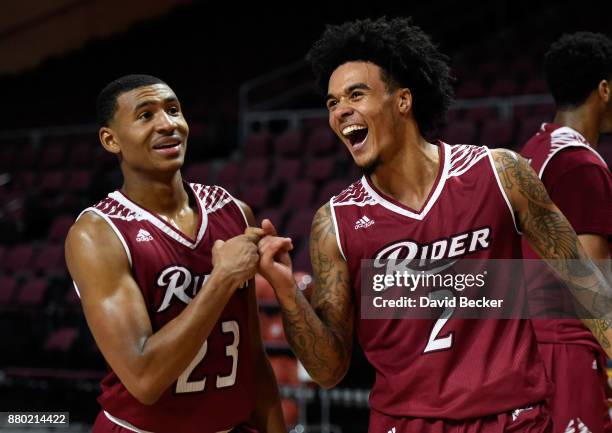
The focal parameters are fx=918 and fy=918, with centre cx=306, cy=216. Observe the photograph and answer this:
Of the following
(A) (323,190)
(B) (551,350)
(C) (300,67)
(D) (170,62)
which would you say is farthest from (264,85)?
(B) (551,350)

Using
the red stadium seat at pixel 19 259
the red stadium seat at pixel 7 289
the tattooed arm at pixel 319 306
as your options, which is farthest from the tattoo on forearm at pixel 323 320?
the red stadium seat at pixel 19 259

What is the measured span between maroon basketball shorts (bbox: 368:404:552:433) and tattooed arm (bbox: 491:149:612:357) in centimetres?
34

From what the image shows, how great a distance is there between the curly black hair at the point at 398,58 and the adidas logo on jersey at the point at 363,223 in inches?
17.8

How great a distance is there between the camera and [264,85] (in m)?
12.4

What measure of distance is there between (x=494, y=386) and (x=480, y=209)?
0.55 meters

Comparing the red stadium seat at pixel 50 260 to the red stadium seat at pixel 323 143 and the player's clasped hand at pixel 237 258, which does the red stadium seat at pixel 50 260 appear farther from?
the player's clasped hand at pixel 237 258

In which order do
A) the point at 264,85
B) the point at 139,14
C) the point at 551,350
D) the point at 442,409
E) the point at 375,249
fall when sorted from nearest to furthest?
the point at 442,409
the point at 375,249
the point at 551,350
the point at 264,85
the point at 139,14

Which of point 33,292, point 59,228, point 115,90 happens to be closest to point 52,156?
point 59,228

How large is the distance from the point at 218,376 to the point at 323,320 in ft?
1.23

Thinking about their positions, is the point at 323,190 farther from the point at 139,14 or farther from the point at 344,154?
the point at 139,14

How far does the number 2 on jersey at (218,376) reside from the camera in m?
2.84

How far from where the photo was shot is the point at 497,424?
2.69 meters

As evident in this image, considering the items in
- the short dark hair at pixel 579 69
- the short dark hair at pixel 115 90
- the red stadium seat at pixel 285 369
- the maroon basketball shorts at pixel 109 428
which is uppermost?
the short dark hair at pixel 579 69

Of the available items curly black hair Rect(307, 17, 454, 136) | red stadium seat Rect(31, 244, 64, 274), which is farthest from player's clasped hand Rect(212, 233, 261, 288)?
red stadium seat Rect(31, 244, 64, 274)
